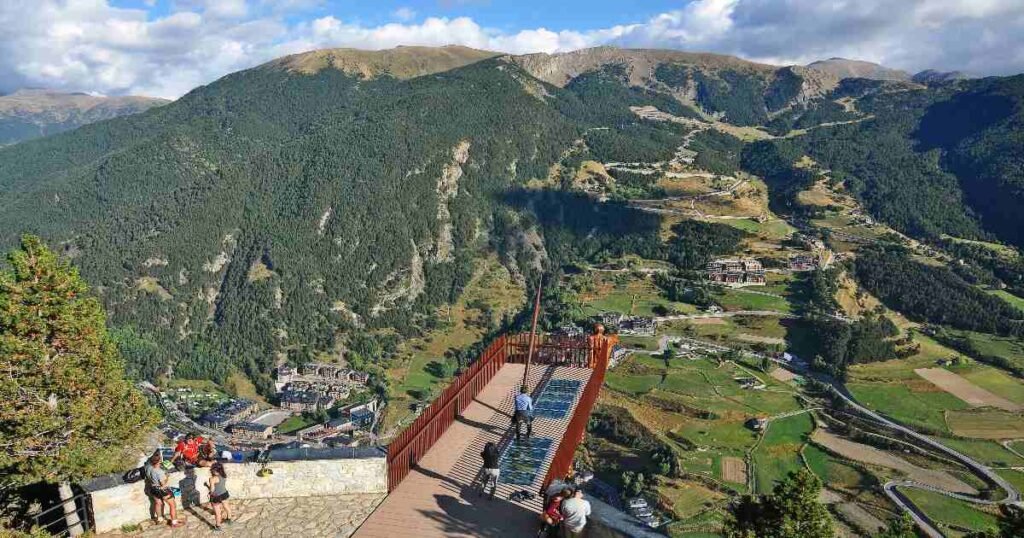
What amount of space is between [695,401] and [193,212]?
512ft

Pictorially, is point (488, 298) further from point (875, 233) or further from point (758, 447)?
point (875, 233)

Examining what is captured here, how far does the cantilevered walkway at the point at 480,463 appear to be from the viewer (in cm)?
1460

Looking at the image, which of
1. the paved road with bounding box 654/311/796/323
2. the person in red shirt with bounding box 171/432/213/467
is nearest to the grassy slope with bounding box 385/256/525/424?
the paved road with bounding box 654/311/796/323

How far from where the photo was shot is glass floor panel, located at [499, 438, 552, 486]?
1616cm

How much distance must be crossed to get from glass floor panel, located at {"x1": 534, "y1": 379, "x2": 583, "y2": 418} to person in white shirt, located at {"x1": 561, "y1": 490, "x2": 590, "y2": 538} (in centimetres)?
704

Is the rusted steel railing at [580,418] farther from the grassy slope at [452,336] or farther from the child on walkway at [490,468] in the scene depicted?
the grassy slope at [452,336]

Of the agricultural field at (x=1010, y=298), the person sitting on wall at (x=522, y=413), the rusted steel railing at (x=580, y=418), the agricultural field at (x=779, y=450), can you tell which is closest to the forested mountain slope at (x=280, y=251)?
the agricultural field at (x=779, y=450)

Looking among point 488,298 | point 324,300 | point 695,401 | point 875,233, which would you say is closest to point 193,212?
point 324,300

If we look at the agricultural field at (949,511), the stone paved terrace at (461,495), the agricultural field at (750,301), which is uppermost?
the stone paved terrace at (461,495)

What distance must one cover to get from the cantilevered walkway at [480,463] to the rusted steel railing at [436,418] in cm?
9

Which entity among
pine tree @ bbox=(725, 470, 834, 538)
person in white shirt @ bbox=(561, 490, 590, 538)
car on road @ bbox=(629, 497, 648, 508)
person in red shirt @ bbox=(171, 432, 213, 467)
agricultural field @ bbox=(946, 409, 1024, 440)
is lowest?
agricultural field @ bbox=(946, 409, 1024, 440)

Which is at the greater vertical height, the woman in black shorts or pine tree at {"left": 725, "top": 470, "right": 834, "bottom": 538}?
the woman in black shorts

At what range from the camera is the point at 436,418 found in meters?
18.5

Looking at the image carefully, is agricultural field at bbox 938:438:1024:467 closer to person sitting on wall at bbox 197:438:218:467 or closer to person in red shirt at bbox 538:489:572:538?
person in red shirt at bbox 538:489:572:538
